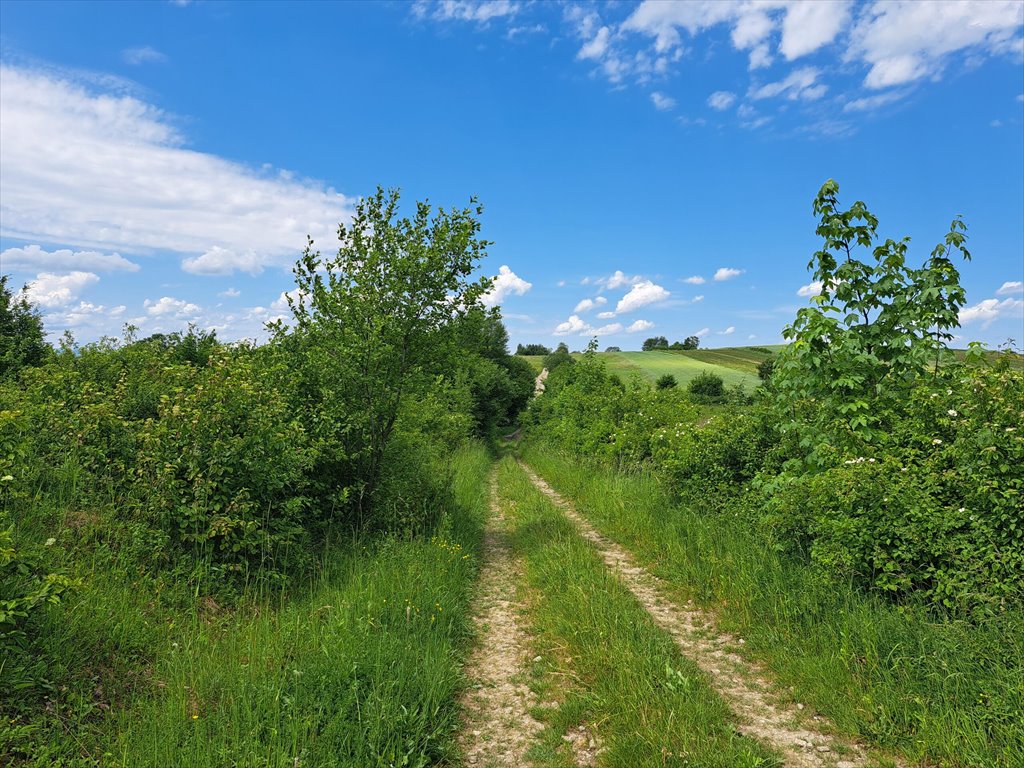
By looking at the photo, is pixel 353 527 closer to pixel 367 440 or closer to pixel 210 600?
pixel 367 440

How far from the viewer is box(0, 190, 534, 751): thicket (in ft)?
15.8

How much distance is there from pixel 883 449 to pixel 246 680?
6766 mm

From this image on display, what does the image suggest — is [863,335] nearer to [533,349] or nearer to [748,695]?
[748,695]

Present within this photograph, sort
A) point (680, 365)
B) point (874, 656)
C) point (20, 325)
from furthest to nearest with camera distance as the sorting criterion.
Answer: point (680, 365) < point (20, 325) < point (874, 656)

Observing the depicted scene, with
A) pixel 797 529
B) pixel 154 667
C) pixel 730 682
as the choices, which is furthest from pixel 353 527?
pixel 797 529

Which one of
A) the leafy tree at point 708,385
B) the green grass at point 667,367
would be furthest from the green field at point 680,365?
the leafy tree at point 708,385

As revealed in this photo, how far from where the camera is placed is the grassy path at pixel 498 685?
12.7 feet

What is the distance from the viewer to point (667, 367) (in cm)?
6744

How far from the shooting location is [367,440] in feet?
29.4

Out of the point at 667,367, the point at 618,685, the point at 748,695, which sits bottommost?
the point at 748,695

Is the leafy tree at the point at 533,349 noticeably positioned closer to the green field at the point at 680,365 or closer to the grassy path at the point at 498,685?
the green field at the point at 680,365

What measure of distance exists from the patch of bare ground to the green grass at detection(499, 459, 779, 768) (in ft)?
0.60

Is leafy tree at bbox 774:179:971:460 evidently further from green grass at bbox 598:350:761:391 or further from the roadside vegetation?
green grass at bbox 598:350:761:391

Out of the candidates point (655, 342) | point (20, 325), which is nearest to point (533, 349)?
point (655, 342)
